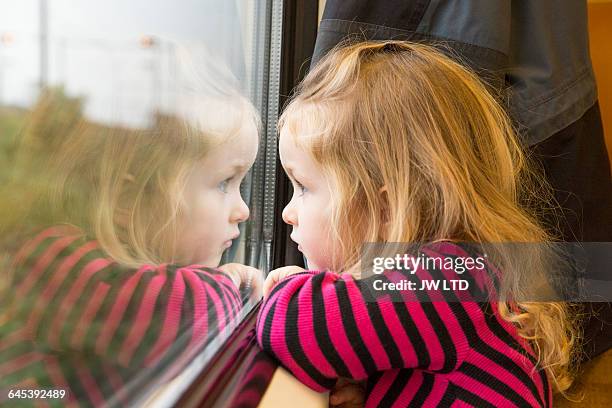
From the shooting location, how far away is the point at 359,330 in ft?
2.37

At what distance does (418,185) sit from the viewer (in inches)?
→ 32.3

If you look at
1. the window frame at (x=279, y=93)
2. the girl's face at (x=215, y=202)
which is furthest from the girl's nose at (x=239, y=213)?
the window frame at (x=279, y=93)

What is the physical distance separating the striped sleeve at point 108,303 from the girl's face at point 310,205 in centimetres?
14

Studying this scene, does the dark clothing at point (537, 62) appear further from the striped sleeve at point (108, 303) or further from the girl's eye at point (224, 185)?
the striped sleeve at point (108, 303)

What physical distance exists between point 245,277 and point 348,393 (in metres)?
0.28

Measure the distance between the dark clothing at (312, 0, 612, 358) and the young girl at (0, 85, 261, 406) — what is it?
34 centimetres

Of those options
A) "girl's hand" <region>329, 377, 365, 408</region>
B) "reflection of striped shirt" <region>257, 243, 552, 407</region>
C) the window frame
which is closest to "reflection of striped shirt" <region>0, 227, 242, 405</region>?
"reflection of striped shirt" <region>257, 243, 552, 407</region>

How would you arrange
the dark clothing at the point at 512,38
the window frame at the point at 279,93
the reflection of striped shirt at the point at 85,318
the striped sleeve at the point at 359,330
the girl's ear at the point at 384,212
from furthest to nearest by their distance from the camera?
the window frame at the point at 279,93, the dark clothing at the point at 512,38, the girl's ear at the point at 384,212, the striped sleeve at the point at 359,330, the reflection of striped shirt at the point at 85,318

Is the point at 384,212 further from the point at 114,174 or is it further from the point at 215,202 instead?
the point at 114,174

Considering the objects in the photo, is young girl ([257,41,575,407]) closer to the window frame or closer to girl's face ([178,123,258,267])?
girl's face ([178,123,258,267])

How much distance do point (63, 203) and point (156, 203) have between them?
19 centimetres

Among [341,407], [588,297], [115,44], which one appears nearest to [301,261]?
[341,407]

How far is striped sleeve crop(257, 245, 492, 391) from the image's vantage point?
0.73 meters

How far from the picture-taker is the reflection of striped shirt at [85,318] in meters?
0.41
